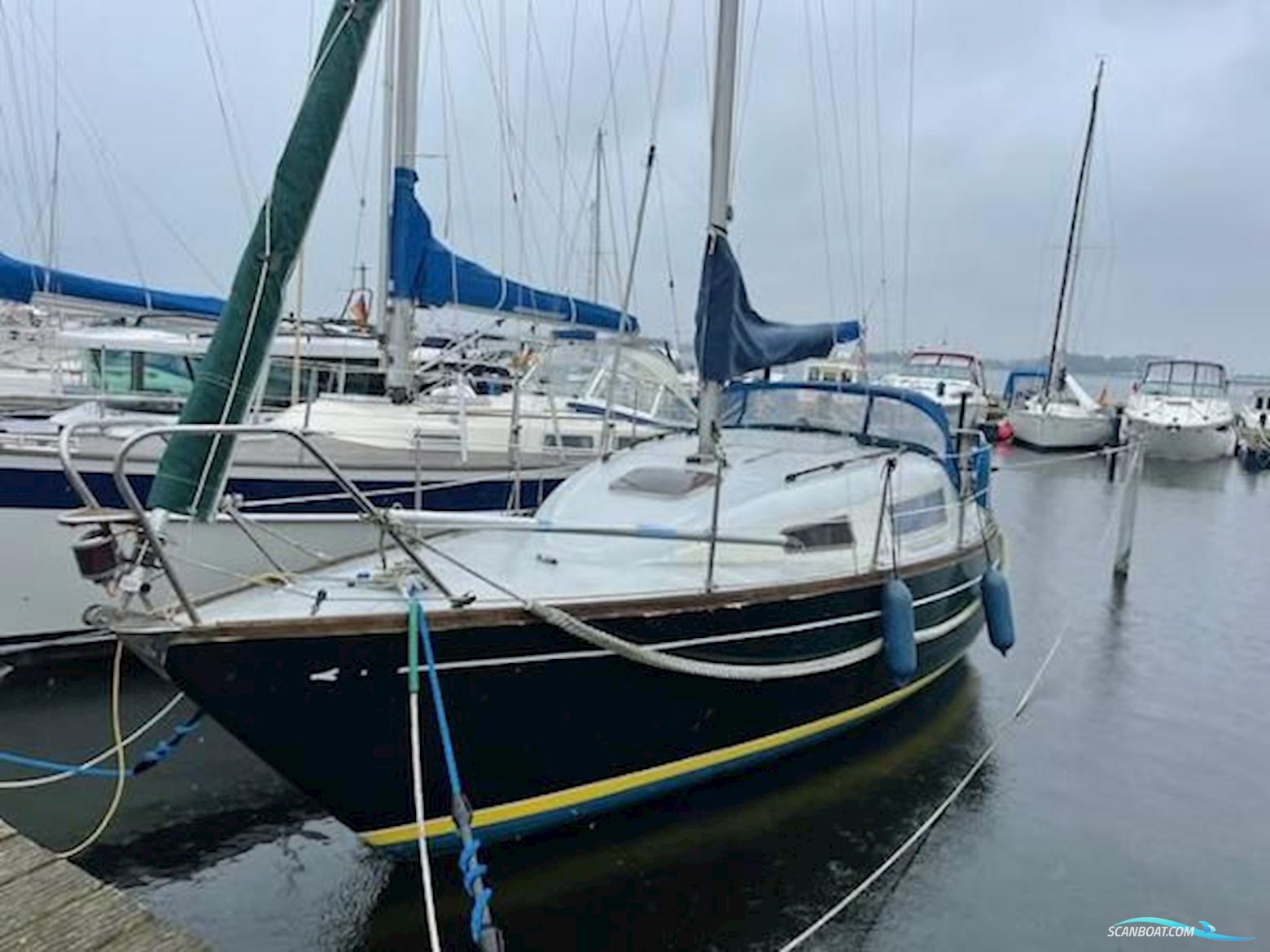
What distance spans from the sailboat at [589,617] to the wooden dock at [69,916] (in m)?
0.98

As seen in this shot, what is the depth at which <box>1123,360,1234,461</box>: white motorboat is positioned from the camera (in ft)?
101

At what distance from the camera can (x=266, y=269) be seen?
4.99 meters

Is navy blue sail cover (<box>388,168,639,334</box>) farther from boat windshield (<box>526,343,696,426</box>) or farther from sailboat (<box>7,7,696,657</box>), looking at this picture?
boat windshield (<box>526,343,696,426</box>)

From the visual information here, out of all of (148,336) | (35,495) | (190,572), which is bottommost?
(190,572)

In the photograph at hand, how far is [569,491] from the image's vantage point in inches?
269

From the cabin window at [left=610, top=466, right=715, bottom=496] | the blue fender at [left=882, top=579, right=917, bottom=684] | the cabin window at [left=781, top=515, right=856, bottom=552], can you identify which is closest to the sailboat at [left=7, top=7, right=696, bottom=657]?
the cabin window at [left=610, top=466, right=715, bottom=496]

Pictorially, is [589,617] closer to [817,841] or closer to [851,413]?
[817,841]

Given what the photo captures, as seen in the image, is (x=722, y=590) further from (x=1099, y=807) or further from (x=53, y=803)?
(x=53, y=803)

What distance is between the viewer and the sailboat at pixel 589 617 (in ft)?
14.2

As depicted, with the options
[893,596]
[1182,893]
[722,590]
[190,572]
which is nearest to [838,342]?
[893,596]

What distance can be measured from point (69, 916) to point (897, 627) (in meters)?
4.70

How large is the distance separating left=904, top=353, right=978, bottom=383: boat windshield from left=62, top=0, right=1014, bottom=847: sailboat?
33.3m

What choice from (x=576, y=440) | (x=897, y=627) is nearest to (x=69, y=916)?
(x=897, y=627)

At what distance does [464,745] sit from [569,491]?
8.03 feet
